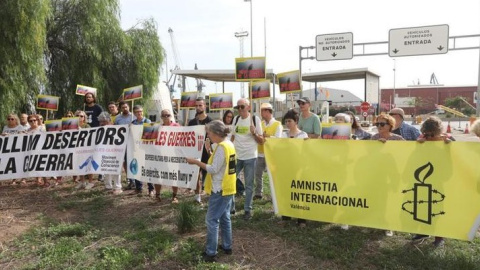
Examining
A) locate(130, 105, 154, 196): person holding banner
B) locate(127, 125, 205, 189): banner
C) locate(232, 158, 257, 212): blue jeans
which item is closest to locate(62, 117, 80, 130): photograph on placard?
locate(130, 105, 154, 196): person holding banner

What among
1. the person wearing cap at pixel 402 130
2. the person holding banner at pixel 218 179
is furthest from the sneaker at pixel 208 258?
the person wearing cap at pixel 402 130

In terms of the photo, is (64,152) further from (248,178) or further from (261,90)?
(248,178)

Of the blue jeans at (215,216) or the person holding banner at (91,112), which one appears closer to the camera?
the blue jeans at (215,216)

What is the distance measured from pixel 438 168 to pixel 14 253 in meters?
5.18

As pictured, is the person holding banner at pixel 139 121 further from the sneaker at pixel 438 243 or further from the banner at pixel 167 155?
the sneaker at pixel 438 243

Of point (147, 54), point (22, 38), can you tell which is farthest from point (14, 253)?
point (147, 54)

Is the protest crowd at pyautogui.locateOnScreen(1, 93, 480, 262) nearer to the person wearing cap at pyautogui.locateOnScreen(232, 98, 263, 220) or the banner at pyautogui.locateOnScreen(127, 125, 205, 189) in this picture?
the person wearing cap at pyautogui.locateOnScreen(232, 98, 263, 220)

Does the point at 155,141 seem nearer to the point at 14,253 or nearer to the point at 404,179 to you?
the point at 14,253

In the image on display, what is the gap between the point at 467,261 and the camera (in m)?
4.44

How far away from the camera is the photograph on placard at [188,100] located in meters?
8.94

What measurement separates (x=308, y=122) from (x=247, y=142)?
3.37 ft

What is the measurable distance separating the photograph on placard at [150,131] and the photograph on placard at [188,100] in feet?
5.22

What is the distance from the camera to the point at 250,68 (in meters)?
6.88

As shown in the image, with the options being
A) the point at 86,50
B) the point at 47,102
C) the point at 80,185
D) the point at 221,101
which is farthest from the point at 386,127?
the point at 86,50
